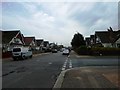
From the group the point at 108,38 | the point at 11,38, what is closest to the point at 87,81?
the point at 11,38

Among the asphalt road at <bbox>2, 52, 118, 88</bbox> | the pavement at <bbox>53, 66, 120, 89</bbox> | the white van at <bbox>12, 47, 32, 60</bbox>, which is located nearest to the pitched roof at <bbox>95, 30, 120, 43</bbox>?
the white van at <bbox>12, 47, 32, 60</bbox>

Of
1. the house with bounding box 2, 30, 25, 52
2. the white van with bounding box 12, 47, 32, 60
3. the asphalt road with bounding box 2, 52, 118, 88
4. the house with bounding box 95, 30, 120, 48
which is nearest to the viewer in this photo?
the asphalt road with bounding box 2, 52, 118, 88

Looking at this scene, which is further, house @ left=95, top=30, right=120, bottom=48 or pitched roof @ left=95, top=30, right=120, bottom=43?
pitched roof @ left=95, top=30, right=120, bottom=43

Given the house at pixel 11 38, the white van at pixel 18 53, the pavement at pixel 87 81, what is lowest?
the pavement at pixel 87 81

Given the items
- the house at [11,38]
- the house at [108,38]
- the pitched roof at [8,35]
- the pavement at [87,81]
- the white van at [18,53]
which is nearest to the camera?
the pavement at [87,81]

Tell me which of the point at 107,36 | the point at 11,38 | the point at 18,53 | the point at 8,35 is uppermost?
the point at 8,35

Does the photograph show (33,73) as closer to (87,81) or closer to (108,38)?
(87,81)

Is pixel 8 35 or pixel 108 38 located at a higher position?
pixel 8 35

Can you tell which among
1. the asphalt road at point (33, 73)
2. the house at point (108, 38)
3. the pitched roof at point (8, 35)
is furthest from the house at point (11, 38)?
the asphalt road at point (33, 73)

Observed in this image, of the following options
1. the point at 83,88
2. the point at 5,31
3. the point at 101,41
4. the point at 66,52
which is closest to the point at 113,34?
the point at 101,41

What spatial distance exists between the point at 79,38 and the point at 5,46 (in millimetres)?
27453

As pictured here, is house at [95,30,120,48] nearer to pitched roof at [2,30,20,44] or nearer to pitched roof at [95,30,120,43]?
pitched roof at [95,30,120,43]

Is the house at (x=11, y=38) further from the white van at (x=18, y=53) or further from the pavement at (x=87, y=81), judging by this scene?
the pavement at (x=87, y=81)

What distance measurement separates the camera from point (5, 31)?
6844 cm
